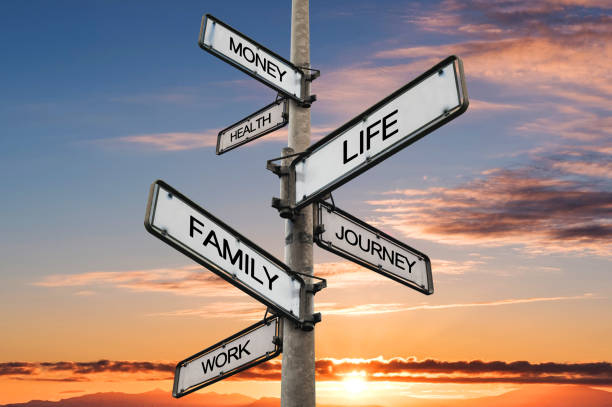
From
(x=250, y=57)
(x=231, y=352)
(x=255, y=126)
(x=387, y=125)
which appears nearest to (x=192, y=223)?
(x=387, y=125)

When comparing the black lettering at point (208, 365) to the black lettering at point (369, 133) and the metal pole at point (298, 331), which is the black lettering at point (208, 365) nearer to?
the metal pole at point (298, 331)

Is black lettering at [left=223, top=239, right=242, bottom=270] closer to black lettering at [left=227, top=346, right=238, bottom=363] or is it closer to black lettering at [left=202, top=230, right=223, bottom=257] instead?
black lettering at [left=202, top=230, right=223, bottom=257]

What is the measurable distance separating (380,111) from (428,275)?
80.8 inches

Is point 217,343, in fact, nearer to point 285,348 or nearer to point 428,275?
point 285,348

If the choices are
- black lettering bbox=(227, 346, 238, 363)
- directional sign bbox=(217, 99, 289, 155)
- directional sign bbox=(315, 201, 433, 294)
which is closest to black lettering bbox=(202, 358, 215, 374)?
black lettering bbox=(227, 346, 238, 363)

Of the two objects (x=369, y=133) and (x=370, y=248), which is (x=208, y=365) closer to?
(x=370, y=248)

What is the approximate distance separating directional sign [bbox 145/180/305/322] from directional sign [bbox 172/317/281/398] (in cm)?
61

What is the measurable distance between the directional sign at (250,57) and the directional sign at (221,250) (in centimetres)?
196

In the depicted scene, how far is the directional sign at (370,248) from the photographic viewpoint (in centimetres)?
423

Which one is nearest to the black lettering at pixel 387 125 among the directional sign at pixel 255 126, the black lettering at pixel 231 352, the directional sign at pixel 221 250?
the directional sign at pixel 221 250

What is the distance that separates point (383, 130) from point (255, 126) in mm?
2773

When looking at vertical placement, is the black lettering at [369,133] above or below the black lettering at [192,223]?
above

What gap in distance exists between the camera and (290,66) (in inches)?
199

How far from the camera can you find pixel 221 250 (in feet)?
11.1
